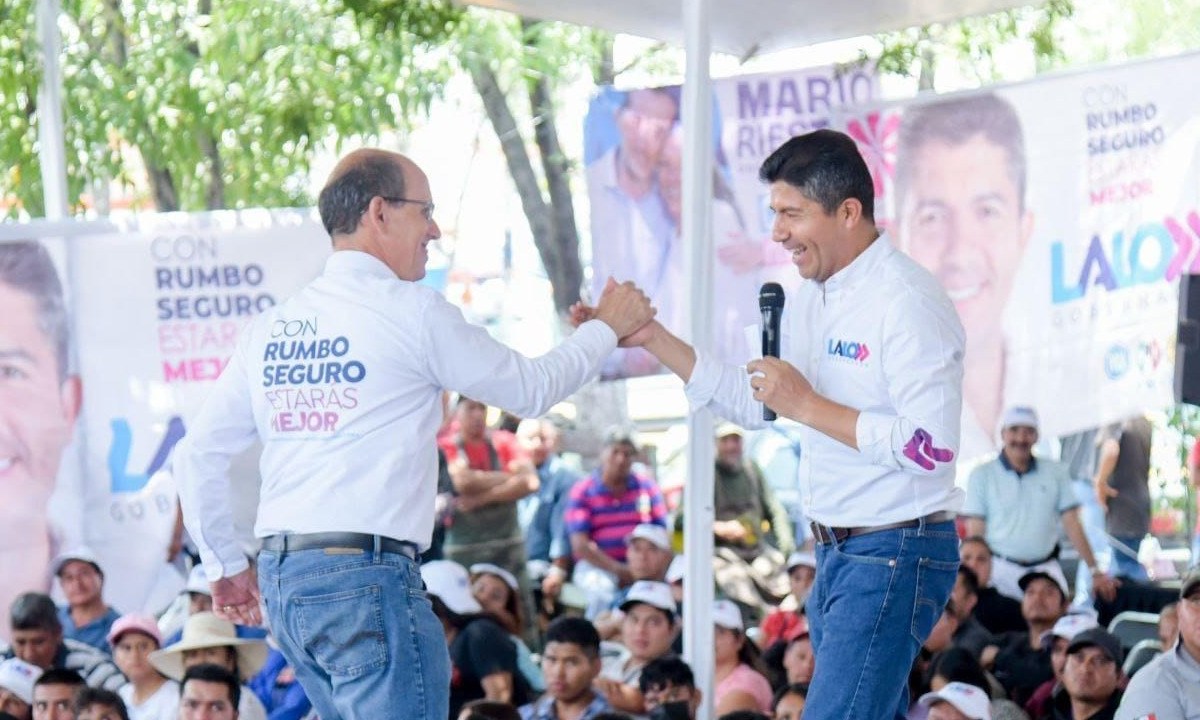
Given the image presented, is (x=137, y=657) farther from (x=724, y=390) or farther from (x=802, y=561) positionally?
(x=724, y=390)

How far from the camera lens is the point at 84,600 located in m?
8.14

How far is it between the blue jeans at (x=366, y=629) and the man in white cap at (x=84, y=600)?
3.98 meters

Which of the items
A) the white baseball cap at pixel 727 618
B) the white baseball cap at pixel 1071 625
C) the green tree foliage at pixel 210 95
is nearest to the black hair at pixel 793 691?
the white baseball cap at pixel 727 618

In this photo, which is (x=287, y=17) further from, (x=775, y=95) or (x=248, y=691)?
(x=248, y=691)

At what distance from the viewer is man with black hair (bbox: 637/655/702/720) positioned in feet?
21.5

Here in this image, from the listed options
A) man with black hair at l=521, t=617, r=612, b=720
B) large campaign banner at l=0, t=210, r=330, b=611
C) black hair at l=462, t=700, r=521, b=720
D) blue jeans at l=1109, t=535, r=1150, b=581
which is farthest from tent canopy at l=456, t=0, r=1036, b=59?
blue jeans at l=1109, t=535, r=1150, b=581

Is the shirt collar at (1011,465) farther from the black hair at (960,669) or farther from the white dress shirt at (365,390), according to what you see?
the white dress shirt at (365,390)

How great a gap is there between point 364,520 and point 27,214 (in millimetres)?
6671

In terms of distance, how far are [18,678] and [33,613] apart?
10.6 inches

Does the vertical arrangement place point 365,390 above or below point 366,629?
above

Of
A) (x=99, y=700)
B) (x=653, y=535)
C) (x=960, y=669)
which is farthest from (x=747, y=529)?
(x=99, y=700)

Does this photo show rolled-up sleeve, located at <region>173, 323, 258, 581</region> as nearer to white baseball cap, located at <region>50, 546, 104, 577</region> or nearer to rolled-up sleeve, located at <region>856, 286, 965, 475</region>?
rolled-up sleeve, located at <region>856, 286, 965, 475</region>

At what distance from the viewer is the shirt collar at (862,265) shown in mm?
4121

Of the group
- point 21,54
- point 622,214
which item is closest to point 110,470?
point 21,54
